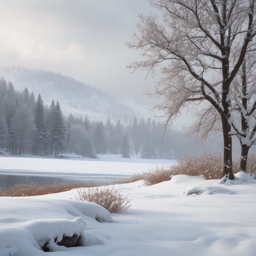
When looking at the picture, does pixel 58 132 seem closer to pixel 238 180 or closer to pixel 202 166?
pixel 202 166

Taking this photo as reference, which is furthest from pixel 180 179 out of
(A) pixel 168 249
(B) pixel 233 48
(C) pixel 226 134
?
(A) pixel 168 249

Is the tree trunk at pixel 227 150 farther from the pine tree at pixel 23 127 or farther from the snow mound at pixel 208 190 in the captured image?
the pine tree at pixel 23 127

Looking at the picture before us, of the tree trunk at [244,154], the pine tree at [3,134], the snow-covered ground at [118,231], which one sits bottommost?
the snow-covered ground at [118,231]

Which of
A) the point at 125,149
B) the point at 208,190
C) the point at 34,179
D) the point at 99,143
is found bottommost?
the point at 34,179

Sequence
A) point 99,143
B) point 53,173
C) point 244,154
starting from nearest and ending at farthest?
point 244,154 < point 53,173 < point 99,143

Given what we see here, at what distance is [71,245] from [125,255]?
1.82ft

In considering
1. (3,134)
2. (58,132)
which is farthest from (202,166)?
(3,134)

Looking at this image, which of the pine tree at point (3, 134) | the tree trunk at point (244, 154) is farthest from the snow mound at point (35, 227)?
the pine tree at point (3, 134)

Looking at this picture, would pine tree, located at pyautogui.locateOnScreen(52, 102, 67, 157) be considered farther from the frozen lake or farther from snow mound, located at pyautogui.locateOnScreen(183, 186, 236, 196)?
snow mound, located at pyautogui.locateOnScreen(183, 186, 236, 196)

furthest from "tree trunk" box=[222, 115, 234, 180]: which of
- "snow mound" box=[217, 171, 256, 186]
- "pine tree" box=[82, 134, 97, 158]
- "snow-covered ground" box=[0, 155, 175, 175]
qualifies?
"pine tree" box=[82, 134, 97, 158]

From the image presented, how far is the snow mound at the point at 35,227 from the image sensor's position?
1894 mm

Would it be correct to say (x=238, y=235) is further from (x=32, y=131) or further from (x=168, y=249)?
(x=32, y=131)

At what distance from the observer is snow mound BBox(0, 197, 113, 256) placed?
74.5 inches

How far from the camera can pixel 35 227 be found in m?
2.18
